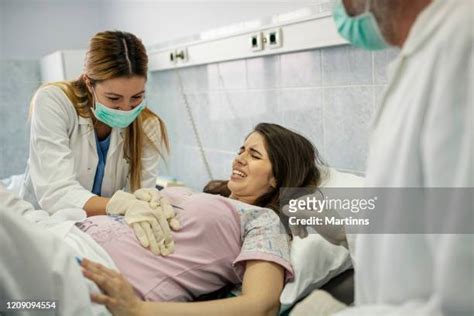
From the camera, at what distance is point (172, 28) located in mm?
3355

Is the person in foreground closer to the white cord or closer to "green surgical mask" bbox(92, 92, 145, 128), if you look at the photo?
"green surgical mask" bbox(92, 92, 145, 128)

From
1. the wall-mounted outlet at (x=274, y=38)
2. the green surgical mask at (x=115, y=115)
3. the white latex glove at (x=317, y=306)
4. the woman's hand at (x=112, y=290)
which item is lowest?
the white latex glove at (x=317, y=306)

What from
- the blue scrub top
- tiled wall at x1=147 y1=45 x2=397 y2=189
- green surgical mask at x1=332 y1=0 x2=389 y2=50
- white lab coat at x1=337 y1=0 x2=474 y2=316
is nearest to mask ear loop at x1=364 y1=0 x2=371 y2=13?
green surgical mask at x1=332 y1=0 x2=389 y2=50

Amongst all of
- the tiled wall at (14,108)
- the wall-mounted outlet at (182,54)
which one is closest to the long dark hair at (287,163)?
the wall-mounted outlet at (182,54)

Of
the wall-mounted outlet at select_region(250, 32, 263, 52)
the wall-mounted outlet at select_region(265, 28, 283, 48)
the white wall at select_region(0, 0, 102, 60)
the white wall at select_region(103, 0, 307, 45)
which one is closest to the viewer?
the wall-mounted outlet at select_region(265, 28, 283, 48)

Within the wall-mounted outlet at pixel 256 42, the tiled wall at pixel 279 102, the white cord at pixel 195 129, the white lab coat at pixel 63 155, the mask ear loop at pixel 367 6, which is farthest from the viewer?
the white cord at pixel 195 129

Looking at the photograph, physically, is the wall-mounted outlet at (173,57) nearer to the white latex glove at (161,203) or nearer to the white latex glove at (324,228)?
the white latex glove at (161,203)

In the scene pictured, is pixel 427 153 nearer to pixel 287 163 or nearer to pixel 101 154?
pixel 287 163

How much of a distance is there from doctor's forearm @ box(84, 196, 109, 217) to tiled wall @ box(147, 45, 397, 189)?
37.0 inches

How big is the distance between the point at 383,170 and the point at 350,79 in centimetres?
118

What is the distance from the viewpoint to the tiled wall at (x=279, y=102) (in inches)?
76.2

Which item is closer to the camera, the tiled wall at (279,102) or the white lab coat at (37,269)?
the white lab coat at (37,269)

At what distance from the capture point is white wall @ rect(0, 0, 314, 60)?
3435 millimetres

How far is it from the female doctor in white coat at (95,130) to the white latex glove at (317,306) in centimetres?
63
